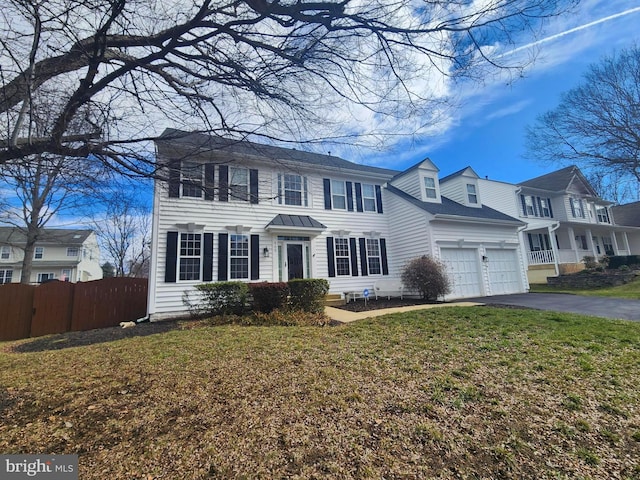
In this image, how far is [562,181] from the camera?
22.0 meters

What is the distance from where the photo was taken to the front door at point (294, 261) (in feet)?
37.6

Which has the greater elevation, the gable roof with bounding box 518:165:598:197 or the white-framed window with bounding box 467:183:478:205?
the gable roof with bounding box 518:165:598:197

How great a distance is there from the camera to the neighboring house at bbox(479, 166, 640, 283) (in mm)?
18172

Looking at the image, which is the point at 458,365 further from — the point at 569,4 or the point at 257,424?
the point at 569,4

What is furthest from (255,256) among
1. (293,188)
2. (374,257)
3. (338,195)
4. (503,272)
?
(503,272)

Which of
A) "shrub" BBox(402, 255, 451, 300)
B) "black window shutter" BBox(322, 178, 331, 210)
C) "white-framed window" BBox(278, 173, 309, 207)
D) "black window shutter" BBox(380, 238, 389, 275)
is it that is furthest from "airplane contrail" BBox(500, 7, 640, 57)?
"black window shutter" BBox(380, 238, 389, 275)

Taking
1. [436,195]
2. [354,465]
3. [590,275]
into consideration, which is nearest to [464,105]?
[354,465]

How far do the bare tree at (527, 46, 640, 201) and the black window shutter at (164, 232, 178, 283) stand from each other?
20147mm

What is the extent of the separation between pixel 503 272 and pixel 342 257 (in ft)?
26.5

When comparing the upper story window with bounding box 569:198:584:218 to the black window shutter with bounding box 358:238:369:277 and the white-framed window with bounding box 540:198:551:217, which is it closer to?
the white-framed window with bounding box 540:198:551:217

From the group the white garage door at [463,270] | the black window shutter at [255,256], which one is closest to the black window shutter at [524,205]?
the white garage door at [463,270]

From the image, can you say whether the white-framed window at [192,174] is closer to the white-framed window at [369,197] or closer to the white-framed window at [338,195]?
the white-framed window at [338,195]

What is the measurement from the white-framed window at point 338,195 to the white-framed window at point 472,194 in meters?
7.53

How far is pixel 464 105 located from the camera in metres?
3.49
